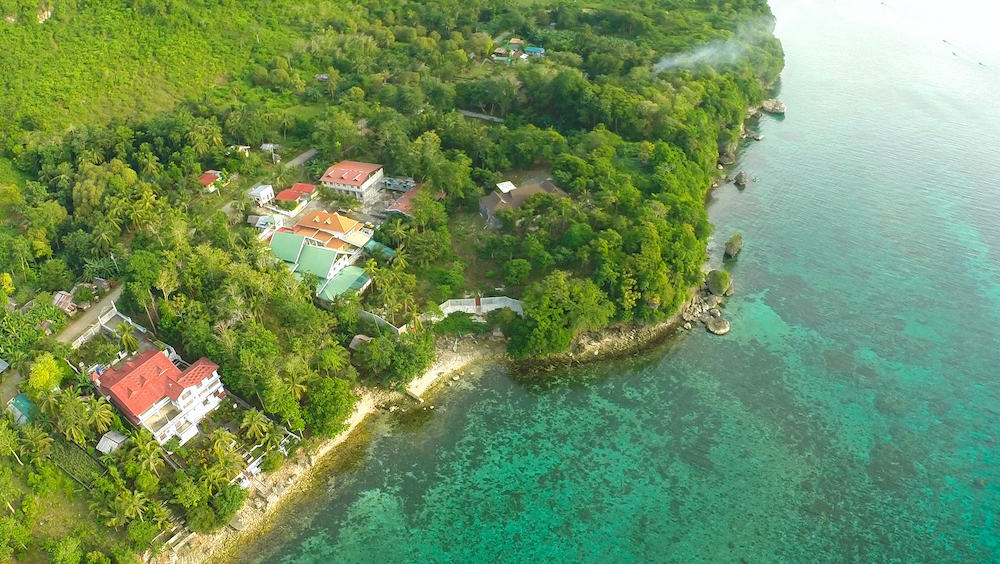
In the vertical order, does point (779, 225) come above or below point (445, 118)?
below

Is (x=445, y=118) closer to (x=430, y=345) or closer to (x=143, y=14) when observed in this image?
(x=430, y=345)

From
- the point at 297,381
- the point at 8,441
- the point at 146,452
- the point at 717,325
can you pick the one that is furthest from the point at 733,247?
the point at 8,441

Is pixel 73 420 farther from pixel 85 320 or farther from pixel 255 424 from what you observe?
pixel 85 320

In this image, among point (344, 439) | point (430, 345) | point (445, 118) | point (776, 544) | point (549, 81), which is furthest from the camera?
point (549, 81)

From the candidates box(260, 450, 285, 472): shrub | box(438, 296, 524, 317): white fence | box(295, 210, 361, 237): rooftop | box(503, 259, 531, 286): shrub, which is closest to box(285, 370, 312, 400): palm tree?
box(260, 450, 285, 472): shrub

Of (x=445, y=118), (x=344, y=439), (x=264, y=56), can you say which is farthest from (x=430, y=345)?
(x=264, y=56)

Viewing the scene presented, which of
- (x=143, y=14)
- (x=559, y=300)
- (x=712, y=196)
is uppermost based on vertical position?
(x=143, y=14)

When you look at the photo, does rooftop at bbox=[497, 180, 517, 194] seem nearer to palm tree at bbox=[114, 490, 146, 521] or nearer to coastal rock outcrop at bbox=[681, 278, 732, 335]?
coastal rock outcrop at bbox=[681, 278, 732, 335]
